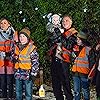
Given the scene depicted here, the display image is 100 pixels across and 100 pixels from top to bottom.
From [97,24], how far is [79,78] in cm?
204

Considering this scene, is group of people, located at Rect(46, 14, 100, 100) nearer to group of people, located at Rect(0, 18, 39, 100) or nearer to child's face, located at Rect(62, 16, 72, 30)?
child's face, located at Rect(62, 16, 72, 30)

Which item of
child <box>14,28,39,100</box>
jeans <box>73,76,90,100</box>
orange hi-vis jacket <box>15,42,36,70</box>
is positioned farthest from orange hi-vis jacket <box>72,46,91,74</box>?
orange hi-vis jacket <box>15,42,36,70</box>

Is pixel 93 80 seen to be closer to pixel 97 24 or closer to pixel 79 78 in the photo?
pixel 79 78

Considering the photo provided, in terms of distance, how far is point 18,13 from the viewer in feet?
43.3

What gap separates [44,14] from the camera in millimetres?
12875

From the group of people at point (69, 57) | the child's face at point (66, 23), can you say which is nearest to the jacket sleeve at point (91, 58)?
the group of people at point (69, 57)

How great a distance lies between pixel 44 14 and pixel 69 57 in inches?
82.9

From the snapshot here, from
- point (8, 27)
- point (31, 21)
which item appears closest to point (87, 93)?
point (8, 27)

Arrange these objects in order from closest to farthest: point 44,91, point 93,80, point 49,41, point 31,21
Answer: point 93,80
point 49,41
point 44,91
point 31,21

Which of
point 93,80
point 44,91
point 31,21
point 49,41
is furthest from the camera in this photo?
point 31,21

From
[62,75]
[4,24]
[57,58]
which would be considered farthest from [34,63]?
[4,24]

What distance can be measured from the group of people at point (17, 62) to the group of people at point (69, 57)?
449 mm

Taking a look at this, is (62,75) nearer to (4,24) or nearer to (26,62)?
(26,62)

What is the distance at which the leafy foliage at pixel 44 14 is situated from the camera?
1255 cm
